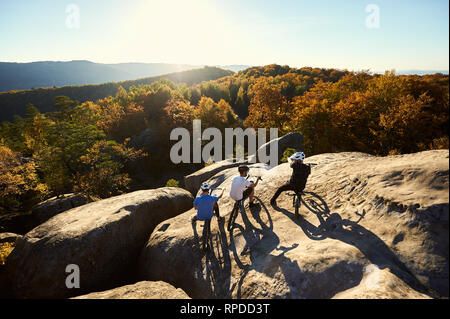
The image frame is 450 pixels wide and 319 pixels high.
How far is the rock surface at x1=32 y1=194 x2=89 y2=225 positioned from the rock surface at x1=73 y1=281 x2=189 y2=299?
17623 millimetres

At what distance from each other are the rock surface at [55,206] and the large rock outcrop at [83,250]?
1134 cm

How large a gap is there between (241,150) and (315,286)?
95.8 ft

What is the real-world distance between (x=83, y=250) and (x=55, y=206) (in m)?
15.8

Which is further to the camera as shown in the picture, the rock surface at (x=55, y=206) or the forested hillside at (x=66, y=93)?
the forested hillside at (x=66, y=93)

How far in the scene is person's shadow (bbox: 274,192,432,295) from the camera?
4.96m

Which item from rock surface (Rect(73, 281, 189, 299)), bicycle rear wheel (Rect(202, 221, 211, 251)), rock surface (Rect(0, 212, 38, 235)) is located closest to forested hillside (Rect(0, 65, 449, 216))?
rock surface (Rect(0, 212, 38, 235))

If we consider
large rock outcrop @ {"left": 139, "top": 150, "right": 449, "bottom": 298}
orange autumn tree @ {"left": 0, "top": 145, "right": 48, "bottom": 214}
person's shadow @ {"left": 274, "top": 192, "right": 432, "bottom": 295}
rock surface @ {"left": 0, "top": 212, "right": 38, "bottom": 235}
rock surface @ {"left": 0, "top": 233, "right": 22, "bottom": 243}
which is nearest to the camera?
large rock outcrop @ {"left": 139, "top": 150, "right": 449, "bottom": 298}

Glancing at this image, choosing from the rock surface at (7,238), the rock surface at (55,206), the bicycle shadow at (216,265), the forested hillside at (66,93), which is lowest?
the rock surface at (55,206)

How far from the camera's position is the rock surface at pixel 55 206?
19.4 meters

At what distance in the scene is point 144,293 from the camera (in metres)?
6.59

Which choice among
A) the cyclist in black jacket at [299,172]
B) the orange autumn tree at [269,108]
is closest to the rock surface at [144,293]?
the cyclist in black jacket at [299,172]

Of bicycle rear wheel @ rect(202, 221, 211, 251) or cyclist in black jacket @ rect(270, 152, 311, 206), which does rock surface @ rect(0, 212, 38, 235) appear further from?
cyclist in black jacket @ rect(270, 152, 311, 206)

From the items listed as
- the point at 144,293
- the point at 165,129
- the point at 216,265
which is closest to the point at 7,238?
the point at 144,293

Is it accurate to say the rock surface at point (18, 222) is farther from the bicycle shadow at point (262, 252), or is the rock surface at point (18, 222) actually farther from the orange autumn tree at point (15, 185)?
the bicycle shadow at point (262, 252)
